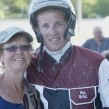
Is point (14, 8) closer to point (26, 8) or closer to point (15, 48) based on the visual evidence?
point (26, 8)

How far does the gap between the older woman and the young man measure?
0.12 metres

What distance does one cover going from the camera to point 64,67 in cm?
310

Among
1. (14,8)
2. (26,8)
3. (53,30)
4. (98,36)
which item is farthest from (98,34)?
(14,8)

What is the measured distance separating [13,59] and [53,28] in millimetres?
403

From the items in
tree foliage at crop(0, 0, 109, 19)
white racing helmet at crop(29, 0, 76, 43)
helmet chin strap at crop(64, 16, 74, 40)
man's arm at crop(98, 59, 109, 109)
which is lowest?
tree foliage at crop(0, 0, 109, 19)

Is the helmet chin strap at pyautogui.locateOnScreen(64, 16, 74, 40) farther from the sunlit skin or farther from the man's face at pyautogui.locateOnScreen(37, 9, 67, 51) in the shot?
the sunlit skin

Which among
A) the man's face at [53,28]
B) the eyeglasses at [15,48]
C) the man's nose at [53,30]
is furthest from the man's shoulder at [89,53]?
the eyeglasses at [15,48]

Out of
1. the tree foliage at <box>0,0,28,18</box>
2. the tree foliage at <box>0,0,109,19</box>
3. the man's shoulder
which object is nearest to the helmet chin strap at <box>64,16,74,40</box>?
the man's shoulder

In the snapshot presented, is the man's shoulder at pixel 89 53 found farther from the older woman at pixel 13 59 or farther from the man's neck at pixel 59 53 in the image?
the older woman at pixel 13 59

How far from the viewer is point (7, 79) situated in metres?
3.29

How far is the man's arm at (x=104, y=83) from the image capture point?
2.96 m

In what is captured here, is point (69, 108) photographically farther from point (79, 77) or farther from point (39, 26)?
point (39, 26)

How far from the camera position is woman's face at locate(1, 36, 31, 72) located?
3.17m

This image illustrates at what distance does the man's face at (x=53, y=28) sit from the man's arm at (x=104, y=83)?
1.14ft
